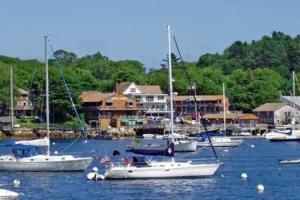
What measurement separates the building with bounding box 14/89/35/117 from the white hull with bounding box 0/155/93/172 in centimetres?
10186

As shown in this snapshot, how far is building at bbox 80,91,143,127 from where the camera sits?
169000 mm

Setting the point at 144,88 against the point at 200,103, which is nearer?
the point at 200,103

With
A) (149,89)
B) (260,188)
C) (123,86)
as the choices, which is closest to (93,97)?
(123,86)

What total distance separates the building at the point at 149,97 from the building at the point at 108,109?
33.5 ft

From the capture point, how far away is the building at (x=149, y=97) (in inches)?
7190

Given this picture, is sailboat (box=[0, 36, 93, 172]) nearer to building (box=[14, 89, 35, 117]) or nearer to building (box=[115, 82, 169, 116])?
building (box=[14, 89, 35, 117])

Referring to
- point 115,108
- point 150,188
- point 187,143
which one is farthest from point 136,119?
point 150,188

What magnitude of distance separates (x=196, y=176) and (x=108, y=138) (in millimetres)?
88431

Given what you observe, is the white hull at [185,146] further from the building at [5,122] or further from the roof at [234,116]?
the roof at [234,116]

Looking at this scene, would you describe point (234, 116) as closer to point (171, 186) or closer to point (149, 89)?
point (149, 89)

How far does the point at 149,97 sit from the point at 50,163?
11348cm

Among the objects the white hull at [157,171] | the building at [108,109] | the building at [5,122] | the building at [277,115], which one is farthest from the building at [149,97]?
the white hull at [157,171]

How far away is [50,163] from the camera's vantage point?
232 ft

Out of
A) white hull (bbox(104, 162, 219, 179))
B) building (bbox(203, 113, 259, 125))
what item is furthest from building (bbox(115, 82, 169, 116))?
white hull (bbox(104, 162, 219, 179))
